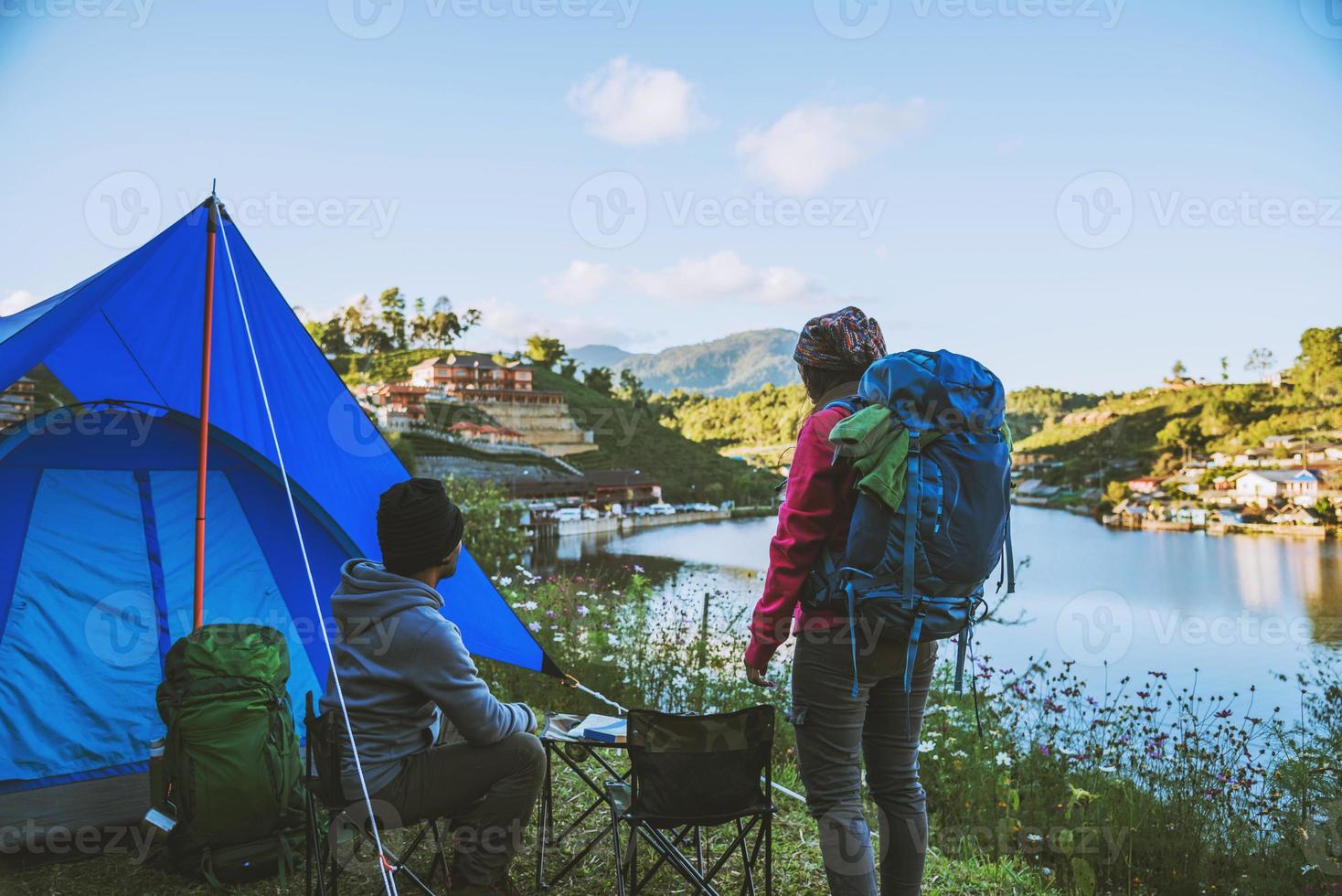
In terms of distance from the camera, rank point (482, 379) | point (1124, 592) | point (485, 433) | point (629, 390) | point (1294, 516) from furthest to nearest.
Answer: point (629, 390)
point (482, 379)
point (485, 433)
point (1294, 516)
point (1124, 592)

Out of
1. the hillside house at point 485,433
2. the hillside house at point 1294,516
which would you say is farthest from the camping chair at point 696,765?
the hillside house at point 485,433

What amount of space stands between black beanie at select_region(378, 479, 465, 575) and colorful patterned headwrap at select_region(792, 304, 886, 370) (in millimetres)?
863

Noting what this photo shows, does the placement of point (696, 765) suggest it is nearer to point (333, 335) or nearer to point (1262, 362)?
point (1262, 362)

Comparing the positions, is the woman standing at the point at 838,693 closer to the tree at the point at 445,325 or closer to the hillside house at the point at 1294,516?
the hillside house at the point at 1294,516

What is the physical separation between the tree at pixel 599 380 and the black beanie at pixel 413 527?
47.0 meters

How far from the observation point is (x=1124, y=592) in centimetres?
1694

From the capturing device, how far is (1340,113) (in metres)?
6.91

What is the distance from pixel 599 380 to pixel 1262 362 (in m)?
32.1

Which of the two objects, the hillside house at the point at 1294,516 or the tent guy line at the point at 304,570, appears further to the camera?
the hillside house at the point at 1294,516

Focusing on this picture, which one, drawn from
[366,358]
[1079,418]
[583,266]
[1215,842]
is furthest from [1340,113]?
[583,266]

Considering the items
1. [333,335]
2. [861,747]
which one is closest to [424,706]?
[861,747]

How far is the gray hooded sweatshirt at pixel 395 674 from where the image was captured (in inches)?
69.6

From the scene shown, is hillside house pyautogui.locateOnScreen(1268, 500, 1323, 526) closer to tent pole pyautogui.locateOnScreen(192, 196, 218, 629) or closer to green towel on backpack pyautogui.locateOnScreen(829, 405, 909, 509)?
green towel on backpack pyautogui.locateOnScreen(829, 405, 909, 509)

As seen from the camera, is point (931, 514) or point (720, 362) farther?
point (720, 362)
